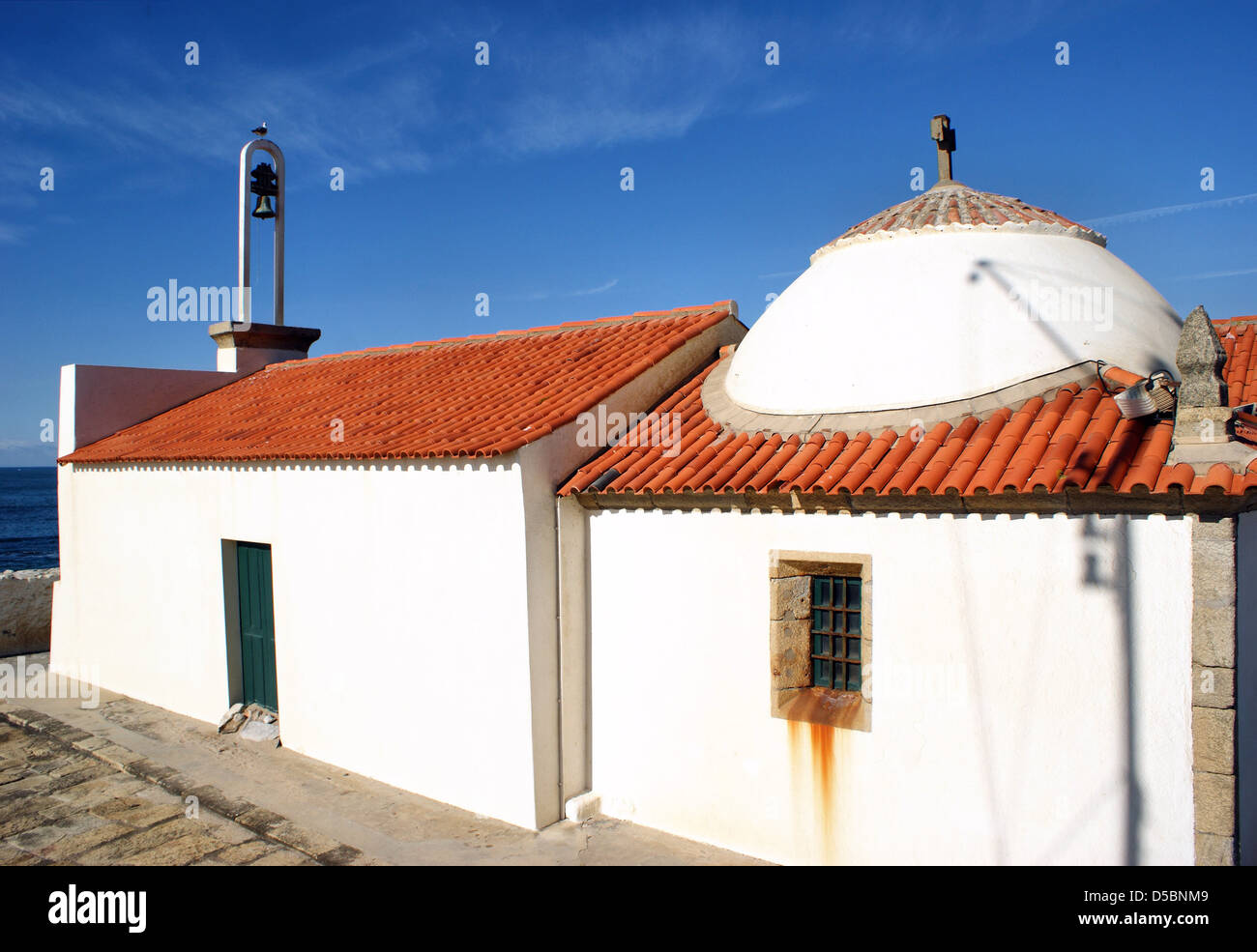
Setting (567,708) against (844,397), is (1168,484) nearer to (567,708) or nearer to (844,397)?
(844,397)

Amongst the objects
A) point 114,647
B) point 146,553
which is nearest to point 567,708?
point 146,553

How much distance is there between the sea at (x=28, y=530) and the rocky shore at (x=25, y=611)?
19.8m

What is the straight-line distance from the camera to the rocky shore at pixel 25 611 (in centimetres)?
1549

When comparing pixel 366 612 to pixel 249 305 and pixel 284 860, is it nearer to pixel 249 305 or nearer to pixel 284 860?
pixel 284 860

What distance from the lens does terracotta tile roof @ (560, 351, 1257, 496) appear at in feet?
17.8

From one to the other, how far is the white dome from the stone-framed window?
1.48 m

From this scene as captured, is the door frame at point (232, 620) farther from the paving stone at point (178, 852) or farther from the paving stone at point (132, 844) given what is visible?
the paving stone at point (178, 852)

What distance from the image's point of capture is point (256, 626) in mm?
10898

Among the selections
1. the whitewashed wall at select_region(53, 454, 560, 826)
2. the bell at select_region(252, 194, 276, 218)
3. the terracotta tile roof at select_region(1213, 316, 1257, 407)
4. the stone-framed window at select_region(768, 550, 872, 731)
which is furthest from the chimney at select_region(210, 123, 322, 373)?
the terracotta tile roof at select_region(1213, 316, 1257, 407)

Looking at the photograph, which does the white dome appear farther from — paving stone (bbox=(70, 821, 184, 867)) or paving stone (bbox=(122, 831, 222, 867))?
paving stone (bbox=(70, 821, 184, 867))

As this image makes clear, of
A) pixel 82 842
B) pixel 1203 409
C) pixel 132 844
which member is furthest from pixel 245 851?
pixel 1203 409

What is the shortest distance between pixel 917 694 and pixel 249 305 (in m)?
14.7

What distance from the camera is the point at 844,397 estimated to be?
7.38 meters
